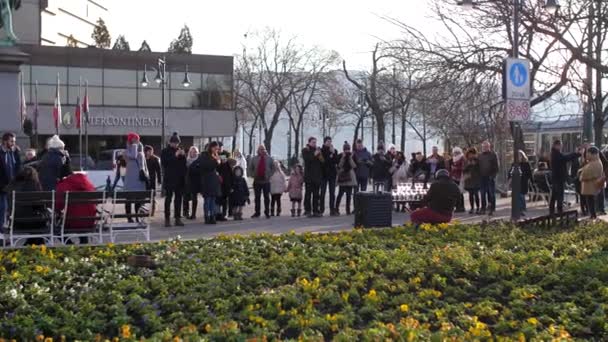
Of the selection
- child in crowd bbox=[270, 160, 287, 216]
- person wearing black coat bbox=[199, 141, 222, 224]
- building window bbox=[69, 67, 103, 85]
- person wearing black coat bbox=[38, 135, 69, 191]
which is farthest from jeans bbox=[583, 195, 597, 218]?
building window bbox=[69, 67, 103, 85]

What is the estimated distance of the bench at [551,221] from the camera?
1557cm

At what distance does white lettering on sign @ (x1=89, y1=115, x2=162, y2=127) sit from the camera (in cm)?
6290

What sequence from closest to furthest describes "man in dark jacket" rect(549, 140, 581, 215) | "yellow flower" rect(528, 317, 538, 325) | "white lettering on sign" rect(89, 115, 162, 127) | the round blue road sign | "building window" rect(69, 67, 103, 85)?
1. "yellow flower" rect(528, 317, 538, 325)
2. the round blue road sign
3. "man in dark jacket" rect(549, 140, 581, 215)
4. "building window" rect(69, 67, 103, 85)
5. "white lettering on sign" rect(89, 115, 162, 127)

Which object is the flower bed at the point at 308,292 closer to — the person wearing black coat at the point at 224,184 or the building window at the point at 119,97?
the person wearing black coat at the point at 224,184

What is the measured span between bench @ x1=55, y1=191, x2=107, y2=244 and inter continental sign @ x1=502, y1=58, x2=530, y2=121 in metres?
8.91

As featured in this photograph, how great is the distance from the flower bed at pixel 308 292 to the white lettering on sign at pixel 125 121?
52.1 metres

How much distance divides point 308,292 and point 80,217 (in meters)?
5.75

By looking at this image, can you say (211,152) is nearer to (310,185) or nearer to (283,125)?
(310,185)

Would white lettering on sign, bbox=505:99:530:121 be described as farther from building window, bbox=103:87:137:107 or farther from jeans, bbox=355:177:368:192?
building window, bbox=103:87:137:107

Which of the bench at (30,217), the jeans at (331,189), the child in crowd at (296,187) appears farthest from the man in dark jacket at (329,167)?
the bench at (30,217)

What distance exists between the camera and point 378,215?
55.7ft

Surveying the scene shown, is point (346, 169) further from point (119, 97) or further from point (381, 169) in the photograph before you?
point (119, 97)

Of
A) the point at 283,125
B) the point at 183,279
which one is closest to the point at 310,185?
the point at 183,279

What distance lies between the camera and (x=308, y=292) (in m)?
8.90
